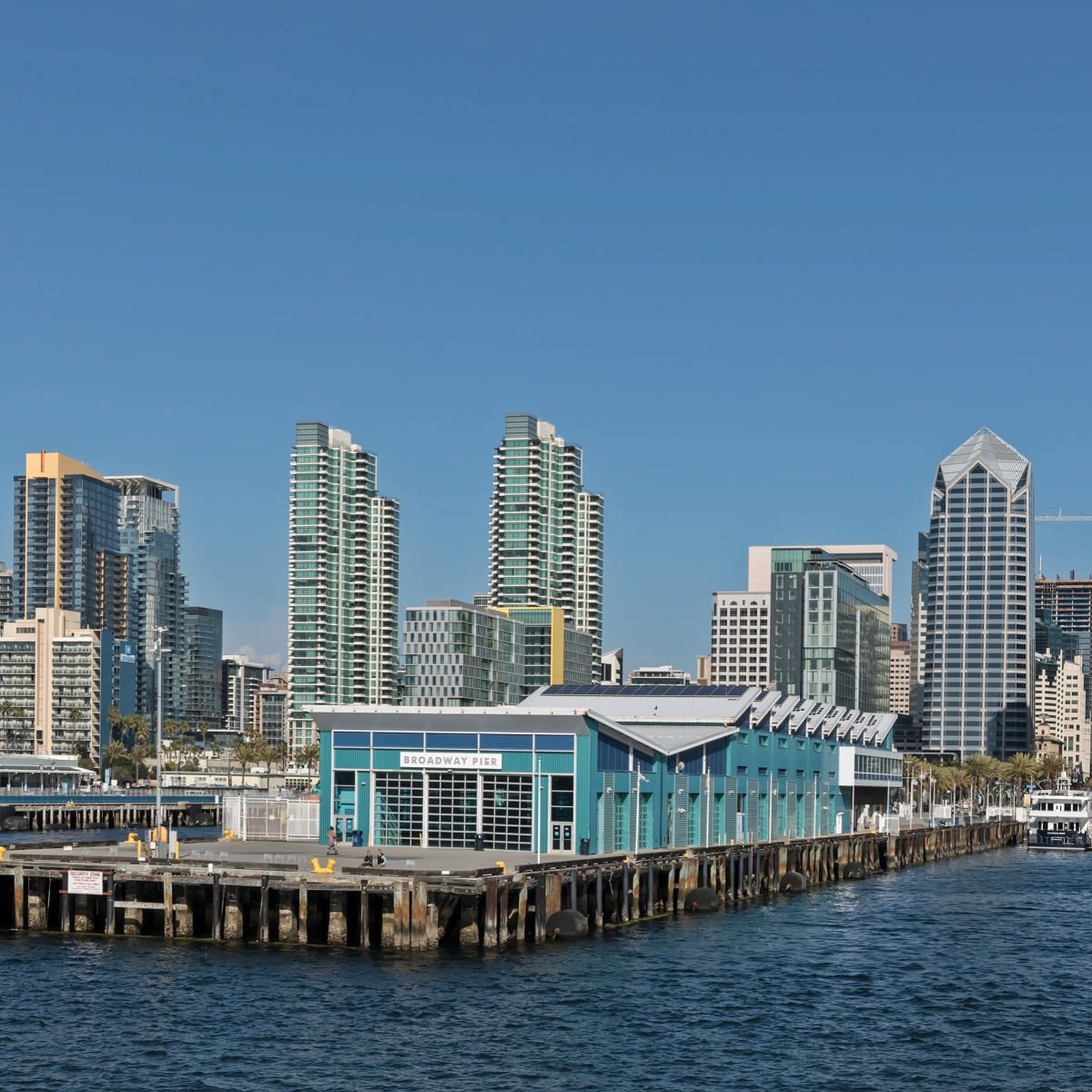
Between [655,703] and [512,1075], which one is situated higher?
[655,703]

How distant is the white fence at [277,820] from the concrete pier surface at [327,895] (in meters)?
10.9

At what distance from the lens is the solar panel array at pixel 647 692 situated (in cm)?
13262

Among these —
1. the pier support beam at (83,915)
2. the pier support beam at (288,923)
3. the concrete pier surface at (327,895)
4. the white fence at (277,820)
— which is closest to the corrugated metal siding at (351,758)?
the white fence at (277,820)

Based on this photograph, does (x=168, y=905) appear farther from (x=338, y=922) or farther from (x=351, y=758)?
(x=351, y=758)

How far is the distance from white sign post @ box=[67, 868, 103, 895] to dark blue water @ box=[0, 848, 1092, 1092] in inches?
88.4

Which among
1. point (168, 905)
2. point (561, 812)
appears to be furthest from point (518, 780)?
point (168, 905)

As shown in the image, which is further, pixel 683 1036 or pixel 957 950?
pixel 957 950

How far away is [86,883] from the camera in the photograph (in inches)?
3221

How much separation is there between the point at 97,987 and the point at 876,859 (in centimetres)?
9319

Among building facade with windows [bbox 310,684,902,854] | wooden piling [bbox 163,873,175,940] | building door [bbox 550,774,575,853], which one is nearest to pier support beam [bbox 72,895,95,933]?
wooden piling [bbox 163,873,175,940]

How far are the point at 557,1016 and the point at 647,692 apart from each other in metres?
72.3

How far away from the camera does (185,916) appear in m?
81.1

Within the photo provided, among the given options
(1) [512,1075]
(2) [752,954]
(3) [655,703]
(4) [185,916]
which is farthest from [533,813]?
(1) [512,1075]

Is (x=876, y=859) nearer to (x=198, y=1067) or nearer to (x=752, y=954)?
(x=752, y=954)
